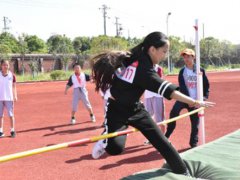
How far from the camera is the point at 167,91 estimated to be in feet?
11.7

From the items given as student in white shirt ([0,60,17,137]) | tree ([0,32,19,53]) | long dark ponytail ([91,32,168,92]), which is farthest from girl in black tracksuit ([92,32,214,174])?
tree ([0,32,19,53])

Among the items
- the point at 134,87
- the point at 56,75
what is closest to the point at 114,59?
the point at 134,87

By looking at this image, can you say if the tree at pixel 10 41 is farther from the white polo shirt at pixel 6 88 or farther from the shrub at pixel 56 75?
the white polo shirt at pixel 6 88

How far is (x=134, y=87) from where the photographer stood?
376 centimetres

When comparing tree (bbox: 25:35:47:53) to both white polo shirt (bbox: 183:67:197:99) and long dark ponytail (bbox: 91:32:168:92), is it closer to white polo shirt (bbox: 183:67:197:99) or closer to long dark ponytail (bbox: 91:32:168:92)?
white polo shirt (bbox: 183:67:197:99)

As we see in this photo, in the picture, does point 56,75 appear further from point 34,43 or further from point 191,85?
point 34,43

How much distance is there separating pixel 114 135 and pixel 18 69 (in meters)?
47.8

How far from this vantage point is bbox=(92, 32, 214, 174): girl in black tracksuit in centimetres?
364

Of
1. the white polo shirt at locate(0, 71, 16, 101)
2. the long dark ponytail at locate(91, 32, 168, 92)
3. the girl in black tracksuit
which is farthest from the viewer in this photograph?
the white polo shirt at locate(0, 71, 16, 101)

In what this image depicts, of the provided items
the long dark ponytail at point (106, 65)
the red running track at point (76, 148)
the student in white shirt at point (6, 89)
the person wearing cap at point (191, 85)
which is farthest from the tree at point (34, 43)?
the long dark ponytail at point (106, 65)

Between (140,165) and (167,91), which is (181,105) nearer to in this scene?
(140,165)

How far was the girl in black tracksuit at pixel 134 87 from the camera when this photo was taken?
3642 millimetres

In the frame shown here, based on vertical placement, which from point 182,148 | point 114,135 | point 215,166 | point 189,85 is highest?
point 189,85

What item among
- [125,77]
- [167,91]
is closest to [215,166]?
[167,91]
